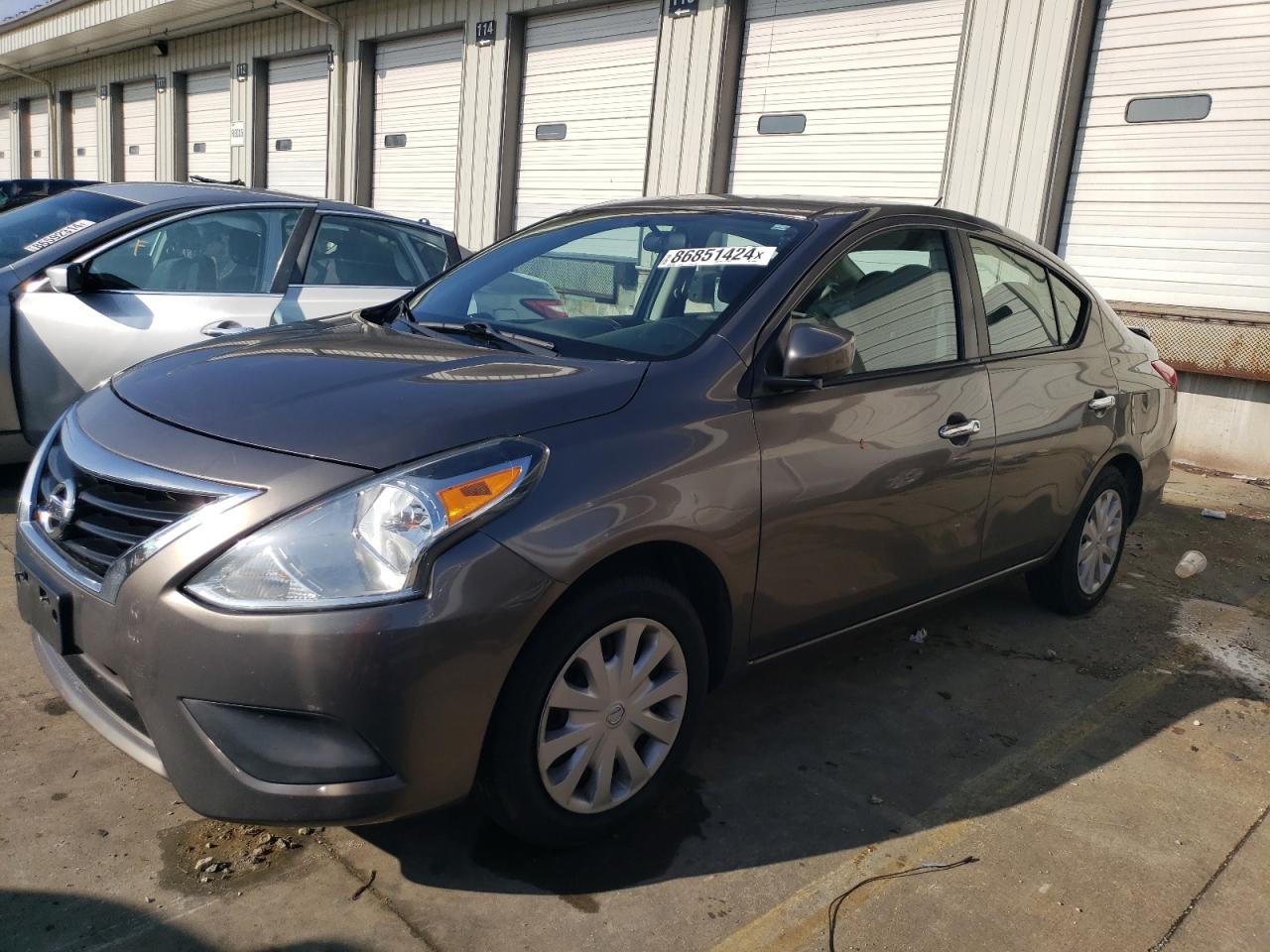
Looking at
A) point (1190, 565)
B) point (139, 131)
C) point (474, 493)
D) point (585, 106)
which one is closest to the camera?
point (474, 493)

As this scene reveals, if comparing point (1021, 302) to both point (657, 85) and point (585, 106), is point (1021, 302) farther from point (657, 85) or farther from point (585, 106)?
point (585, 106)

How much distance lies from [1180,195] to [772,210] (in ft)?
19.1

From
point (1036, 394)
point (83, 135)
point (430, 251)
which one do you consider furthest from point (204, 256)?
point (83, 135)

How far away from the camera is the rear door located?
385cm

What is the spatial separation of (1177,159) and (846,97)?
2889 mm

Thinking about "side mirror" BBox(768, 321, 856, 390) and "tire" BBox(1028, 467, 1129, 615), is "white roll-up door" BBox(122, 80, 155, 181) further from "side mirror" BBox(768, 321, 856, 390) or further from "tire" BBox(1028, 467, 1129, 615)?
"side mirror" BBox(768, 321, 856, 390)

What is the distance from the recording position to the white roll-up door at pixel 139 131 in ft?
68.8

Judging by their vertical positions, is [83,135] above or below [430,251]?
above

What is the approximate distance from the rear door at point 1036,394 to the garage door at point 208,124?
17041mm

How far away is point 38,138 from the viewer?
2659 cm

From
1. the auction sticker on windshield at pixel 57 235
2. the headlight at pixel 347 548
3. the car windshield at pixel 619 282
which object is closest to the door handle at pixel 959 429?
the car windshield at pixel 619 282

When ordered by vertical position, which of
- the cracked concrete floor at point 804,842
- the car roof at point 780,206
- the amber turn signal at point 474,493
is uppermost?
the car roof at point 780,206

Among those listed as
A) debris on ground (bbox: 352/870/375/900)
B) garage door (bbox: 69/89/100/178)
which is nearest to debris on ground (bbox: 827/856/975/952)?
debris on ground (bbox: 352/870/375/900)

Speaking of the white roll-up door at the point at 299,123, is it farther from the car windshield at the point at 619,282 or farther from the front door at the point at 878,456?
the front door at the point at 878,456
